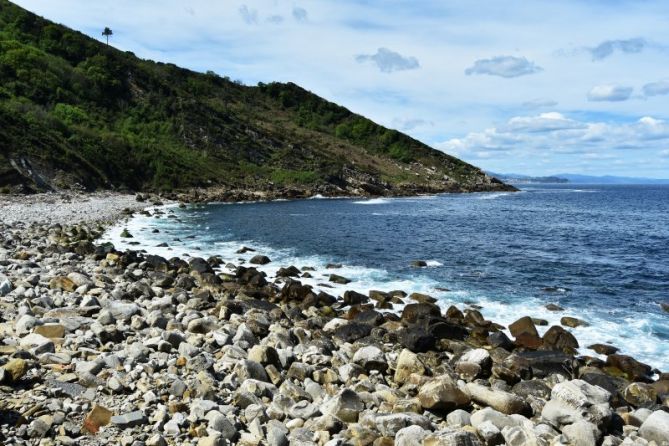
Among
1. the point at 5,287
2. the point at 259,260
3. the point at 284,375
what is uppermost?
the point at 5,287

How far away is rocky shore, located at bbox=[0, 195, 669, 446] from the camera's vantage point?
313 inches

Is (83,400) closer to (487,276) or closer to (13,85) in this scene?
(487,276)

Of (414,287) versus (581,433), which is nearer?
(581,433)

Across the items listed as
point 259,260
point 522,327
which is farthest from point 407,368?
point 259,260

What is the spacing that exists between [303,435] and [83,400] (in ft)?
12.3

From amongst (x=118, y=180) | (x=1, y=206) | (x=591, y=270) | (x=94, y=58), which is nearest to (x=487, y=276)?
(x=591, y=270)

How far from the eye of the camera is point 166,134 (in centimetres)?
9400

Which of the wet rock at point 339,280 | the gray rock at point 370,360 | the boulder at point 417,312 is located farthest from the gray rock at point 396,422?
the wet rock at point 339,280

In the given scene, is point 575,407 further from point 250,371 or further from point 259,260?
point 259,260

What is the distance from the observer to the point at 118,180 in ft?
217

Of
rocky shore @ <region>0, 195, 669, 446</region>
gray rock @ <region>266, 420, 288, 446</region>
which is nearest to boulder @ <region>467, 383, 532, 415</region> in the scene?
rocky shore @ <region>0, 195, 669, 446</region>

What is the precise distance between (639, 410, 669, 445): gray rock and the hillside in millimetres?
53222

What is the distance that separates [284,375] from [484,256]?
77.0ft

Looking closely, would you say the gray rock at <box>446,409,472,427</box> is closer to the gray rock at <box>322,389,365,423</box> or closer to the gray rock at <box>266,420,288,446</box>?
the gray rock at <box>322,389,365,423</box>
